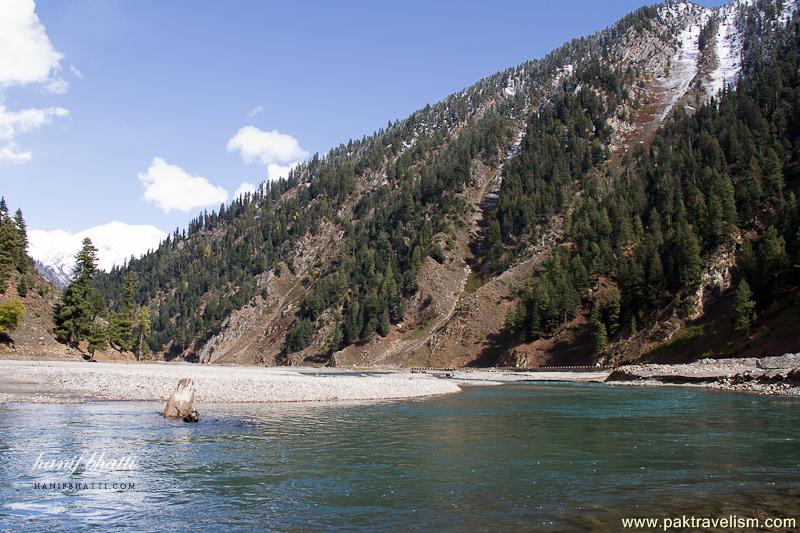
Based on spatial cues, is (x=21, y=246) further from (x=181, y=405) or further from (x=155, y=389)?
(x=181, y=405)

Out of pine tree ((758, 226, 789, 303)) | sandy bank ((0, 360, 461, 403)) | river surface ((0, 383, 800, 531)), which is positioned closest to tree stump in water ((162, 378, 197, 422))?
river surface ((0, 383, 800, 531))

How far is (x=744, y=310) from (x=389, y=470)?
274 feet

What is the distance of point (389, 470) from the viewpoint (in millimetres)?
20672

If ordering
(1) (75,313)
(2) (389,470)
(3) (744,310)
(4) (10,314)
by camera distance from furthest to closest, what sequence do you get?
(1) (75,313) → (4) (10,314) → (3) (744,310) → (2) (389,470)

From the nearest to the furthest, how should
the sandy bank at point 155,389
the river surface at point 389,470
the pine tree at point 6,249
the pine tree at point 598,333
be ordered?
1. the river surface at point 389,470
2. the sandy bank at point 155,389
3. the pine tree at point 6,249
4. the pine tree at point 598,333

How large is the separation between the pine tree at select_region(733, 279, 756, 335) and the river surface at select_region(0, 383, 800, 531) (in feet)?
173

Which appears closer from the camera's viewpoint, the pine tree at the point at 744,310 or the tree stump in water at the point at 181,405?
the tree stump in water at the point at 181,405

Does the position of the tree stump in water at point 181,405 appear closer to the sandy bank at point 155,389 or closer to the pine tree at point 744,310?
the sandy bank at point 155,389

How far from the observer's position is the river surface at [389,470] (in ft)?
48.4

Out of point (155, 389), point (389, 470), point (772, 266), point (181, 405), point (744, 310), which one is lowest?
point (389, 470)

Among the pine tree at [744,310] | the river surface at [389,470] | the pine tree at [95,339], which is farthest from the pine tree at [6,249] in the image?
the pine tree at [744,310]

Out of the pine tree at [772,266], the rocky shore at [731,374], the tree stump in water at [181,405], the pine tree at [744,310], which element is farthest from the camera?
the pine tree at [772,266]

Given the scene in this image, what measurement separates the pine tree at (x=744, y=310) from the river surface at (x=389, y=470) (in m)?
52.9

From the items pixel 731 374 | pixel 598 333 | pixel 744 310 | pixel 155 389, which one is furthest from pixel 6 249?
pixel 744 310
